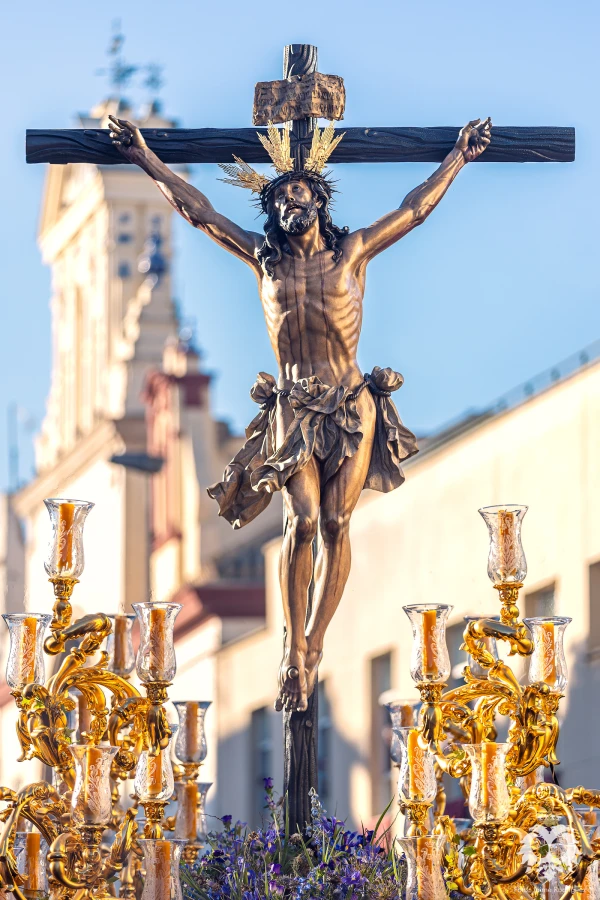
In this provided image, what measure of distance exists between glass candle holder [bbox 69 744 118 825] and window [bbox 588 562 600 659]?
1204cm

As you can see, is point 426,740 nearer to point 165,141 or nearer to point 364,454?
point 364,454

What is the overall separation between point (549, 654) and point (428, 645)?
54cm

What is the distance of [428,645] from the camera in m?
9.39

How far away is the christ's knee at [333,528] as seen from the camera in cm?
1011

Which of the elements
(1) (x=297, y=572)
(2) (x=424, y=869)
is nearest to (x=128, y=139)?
(1) (x=297, y=572)

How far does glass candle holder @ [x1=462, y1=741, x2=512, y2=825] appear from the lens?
909cm

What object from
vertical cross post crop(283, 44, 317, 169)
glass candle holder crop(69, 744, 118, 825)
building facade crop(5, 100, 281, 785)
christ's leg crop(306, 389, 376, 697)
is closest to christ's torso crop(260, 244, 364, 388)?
christ's leg crop(306, 389, 376, 697)

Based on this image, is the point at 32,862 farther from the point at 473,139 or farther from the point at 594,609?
the point at 594,609

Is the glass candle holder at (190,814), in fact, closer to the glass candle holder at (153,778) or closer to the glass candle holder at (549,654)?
the glass candle holder at (153,778)

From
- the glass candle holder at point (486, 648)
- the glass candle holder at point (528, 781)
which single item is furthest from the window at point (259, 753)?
the glass candle holder at point (528, 781)

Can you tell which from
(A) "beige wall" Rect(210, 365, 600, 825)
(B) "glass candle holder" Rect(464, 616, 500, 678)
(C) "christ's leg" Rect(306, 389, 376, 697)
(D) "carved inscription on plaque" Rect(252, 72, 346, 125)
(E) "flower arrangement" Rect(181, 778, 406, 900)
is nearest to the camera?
(E) "flower arrangement" Rect(181, 778, 406, 900)

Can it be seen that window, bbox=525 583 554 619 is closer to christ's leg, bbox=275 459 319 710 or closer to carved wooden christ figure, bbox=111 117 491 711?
carved wooden christ figure, bbox=111 117 491 711

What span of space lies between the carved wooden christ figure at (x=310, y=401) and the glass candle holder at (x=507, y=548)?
659 mm

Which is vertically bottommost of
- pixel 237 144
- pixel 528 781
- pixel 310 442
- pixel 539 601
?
pixel 528 781
